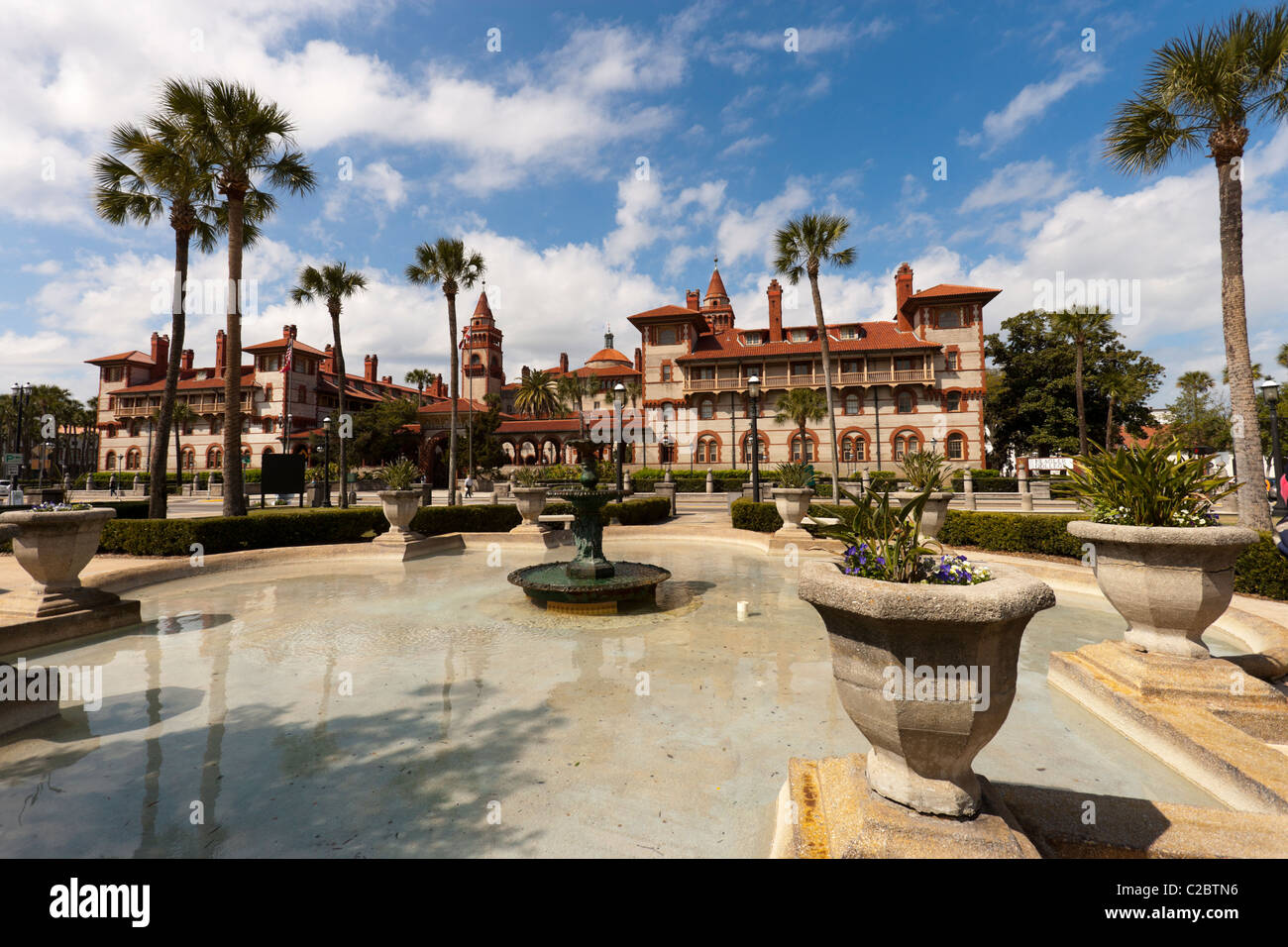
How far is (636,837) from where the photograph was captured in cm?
281

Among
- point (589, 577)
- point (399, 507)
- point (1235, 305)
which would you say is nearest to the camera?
point (589, 577)

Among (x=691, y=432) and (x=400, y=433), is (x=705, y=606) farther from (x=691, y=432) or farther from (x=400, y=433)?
(x=400, y=433)

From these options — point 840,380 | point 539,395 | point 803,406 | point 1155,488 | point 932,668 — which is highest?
point 539,395

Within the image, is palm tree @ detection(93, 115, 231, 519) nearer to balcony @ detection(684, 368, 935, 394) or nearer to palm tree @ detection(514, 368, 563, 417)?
balcony @ detection(684, 368, 935, 394)

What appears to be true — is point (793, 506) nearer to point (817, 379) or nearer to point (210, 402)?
point (817, 379)

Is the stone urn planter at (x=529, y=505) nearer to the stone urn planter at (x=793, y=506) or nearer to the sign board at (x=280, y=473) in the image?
the stone urn planter at (x=793, y=506)

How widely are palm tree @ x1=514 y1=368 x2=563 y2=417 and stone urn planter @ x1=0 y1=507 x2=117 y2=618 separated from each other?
53162mm

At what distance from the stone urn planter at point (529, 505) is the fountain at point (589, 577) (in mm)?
6301

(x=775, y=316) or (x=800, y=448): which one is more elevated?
(x=775, y=316)

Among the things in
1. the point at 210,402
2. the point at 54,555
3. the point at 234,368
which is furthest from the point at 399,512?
the point at 210,402

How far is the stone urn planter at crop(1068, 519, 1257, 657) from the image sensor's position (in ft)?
12.7

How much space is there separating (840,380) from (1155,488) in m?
39.6

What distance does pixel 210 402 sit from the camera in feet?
172
